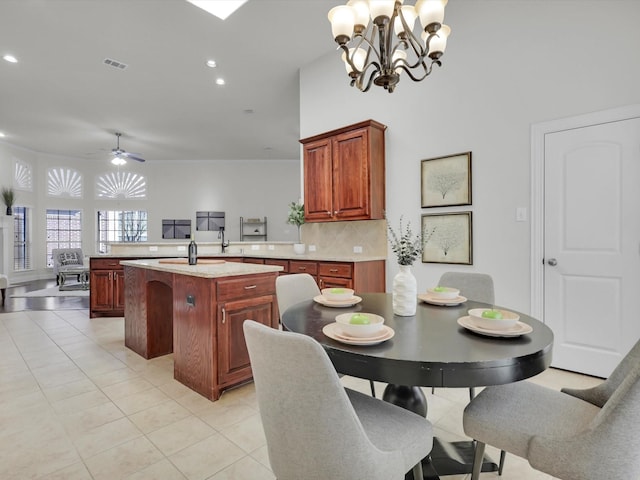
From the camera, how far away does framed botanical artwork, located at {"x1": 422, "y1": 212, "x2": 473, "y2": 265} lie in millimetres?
3234

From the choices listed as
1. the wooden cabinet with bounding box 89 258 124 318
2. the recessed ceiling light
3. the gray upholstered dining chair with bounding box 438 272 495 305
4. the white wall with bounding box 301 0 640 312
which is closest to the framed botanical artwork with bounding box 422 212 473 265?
the white wall with bounding box 301 0 640 312

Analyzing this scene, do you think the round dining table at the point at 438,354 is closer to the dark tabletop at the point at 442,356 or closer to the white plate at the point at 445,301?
the dark tabletop at the point at 442,356

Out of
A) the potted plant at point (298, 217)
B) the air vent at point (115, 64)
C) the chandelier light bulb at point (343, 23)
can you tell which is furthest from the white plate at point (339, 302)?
the air vent at point (115, 64)

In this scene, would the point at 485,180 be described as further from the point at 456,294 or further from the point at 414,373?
the point at 414,373

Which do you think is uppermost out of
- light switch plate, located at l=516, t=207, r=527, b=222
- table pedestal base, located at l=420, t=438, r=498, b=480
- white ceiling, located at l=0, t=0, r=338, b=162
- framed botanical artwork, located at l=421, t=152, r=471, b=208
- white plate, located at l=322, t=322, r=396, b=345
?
white ceiling, located at l=0, t=0, r=338, b=162

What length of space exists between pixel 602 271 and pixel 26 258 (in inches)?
453

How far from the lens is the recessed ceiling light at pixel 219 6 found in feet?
11.0

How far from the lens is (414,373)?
995 mm

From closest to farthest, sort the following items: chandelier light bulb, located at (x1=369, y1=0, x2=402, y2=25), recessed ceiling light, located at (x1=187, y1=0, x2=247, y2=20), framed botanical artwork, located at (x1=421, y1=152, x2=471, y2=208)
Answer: chandelier light bulb, located at (x1=369, y1=0, x2=402, y2=25) < framed botanical artwork, located at (x1=421, y1=152, x2=471, y2=208) < recessed ceiling light, located at (x1=187, y1=0, x2=247, y2=20)

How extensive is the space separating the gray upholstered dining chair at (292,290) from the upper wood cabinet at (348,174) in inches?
65.4

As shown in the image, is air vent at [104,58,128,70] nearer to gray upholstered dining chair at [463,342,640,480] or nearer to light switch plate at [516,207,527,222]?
light switch plate at [516,207,527,222]

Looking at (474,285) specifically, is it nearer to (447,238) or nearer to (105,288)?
(447,238)

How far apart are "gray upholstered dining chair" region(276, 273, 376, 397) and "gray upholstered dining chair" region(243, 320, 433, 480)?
1.15 m

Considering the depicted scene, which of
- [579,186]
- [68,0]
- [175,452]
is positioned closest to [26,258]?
[68,0]
